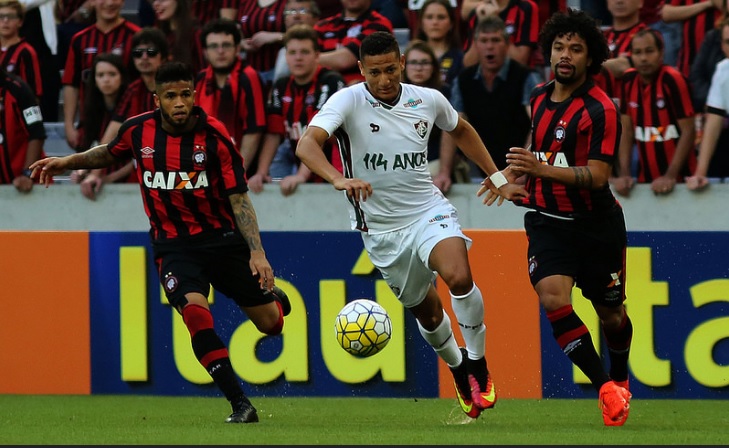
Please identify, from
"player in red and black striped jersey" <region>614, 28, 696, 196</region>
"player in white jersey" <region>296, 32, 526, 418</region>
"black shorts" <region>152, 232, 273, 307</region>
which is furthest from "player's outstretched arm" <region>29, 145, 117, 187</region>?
"player in red and black striped jersey" <region>614, 28, 696, 196</region>

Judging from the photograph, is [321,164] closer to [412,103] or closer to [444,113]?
[412,103]

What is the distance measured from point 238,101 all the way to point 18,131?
190 centimetres

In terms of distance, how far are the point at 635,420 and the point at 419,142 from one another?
6.41ft

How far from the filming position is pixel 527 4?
34.9 ft

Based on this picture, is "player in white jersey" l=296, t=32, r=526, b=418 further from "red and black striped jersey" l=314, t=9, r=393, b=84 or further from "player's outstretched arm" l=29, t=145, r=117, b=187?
"red and black striped jersey" l=314, t=9, r=393, b=84

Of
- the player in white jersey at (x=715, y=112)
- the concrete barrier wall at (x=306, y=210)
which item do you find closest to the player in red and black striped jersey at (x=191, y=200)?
the concrete barrier wall at (x=306, y=210)

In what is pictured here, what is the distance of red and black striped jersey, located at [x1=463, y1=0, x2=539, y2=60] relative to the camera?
1058 centimetres

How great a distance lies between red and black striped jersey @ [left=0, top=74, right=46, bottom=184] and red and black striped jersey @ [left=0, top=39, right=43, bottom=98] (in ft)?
1.83

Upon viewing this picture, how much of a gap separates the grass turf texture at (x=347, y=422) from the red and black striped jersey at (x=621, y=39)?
9.23 feet

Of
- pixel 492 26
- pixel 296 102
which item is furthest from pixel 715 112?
pixel 296 102

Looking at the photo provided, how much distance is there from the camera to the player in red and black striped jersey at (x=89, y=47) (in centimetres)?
1166

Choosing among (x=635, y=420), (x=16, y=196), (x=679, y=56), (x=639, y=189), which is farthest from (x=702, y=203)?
(x=16, y=196)

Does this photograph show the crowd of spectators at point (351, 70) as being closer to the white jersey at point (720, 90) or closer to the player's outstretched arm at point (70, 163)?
the white jersey at point (720, 90)

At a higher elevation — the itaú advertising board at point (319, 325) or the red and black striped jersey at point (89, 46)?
the red and black striped jersey at point (89, 46)
